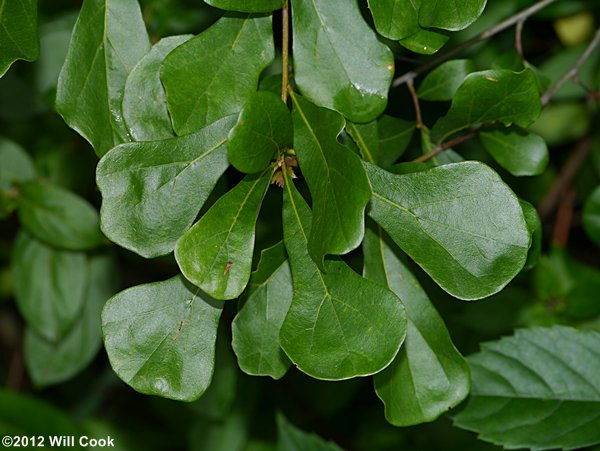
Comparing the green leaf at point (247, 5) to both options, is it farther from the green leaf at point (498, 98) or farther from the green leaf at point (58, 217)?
the green leaf at point (58, 217)

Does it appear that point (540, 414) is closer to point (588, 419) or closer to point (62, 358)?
point (588, 419)

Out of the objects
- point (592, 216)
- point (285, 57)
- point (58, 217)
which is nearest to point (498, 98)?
point (285, 57)

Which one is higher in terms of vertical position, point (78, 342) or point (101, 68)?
point (101, 68)

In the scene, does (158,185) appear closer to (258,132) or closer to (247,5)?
(258,132)

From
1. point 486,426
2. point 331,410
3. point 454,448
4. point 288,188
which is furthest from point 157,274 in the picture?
point 288,188

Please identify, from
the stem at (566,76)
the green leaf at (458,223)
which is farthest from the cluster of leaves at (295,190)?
the stem at (566,76)

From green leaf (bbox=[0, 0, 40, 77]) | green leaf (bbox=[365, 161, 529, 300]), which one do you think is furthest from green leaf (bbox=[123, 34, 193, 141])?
green leaf (bbox=[365, 161, 529, 300])
